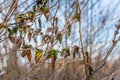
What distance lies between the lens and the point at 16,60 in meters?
5.91

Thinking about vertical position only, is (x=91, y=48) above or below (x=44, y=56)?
below

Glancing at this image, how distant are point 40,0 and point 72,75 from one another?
4.44 meters

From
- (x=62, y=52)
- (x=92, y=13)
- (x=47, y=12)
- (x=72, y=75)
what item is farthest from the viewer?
(x=72, y=75)

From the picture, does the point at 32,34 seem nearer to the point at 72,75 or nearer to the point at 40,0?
the point at 40,0

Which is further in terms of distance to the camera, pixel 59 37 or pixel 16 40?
pixel 16 40

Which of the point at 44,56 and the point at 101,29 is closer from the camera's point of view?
the point at 44,56

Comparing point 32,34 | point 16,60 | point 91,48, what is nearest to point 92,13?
point 91,48

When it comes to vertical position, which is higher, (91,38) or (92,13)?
(92,13)

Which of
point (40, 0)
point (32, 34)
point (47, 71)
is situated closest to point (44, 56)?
point (32, 34)

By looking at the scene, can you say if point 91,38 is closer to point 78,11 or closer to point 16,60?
point 16,60

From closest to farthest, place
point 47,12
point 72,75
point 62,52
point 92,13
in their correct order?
point 62,52, point 47,12, point 92,13, point 72,75

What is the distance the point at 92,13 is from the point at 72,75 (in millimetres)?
1528

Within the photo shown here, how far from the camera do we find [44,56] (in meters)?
1.89

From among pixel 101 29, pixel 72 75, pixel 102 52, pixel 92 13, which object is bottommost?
pixel 72 75
